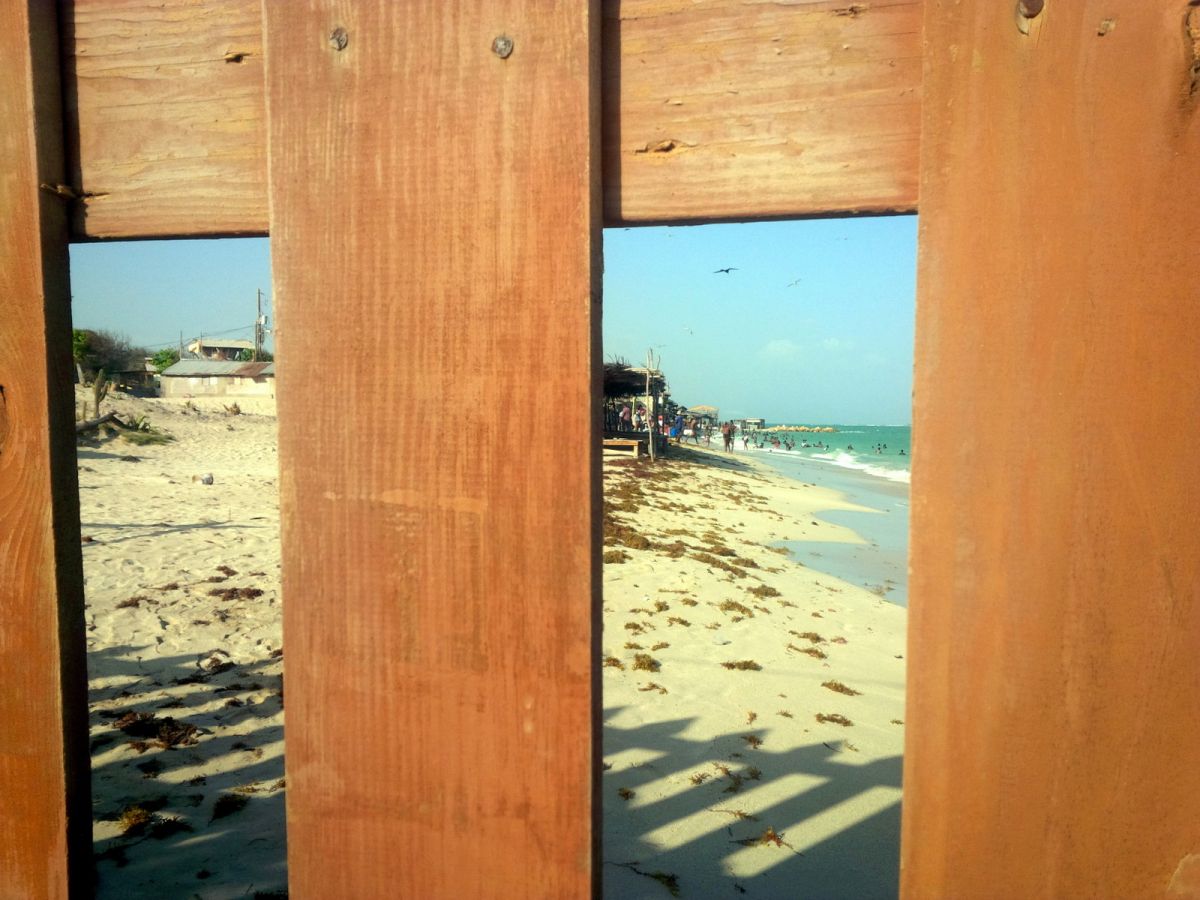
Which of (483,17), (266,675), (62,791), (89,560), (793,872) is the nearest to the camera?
(483,17)

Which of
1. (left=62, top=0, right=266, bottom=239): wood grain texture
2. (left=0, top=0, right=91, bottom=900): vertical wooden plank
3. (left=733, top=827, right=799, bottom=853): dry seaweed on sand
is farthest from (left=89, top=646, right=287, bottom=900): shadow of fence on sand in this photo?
(left=62, top=0, right=266, bottom=239): wood grain texture

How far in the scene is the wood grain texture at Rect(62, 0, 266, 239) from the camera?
3.15ft

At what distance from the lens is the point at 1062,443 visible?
77 cm

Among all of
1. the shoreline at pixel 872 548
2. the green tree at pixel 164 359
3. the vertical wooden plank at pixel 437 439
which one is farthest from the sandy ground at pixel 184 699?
the green tree at pixel 164 359

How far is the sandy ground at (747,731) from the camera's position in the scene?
3139mm

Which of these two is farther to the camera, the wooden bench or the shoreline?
the wooden bench

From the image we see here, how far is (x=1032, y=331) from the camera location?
2.52 feet

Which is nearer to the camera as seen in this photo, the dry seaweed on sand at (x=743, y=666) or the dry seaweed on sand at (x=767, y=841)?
the dry seaweed on sand at (x=767, y=841)

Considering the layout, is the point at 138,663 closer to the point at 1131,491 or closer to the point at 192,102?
the point at 192,102

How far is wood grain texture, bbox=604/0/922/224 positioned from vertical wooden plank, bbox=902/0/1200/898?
6cm

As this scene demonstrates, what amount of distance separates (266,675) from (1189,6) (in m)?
5.71

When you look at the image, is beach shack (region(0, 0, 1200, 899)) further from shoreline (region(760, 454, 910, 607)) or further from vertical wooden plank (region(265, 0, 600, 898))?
shoreline (region(760, 454, 910, 607))

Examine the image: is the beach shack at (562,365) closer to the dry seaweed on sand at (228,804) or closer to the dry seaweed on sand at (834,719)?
the dry seaweed on sand at (228,804)

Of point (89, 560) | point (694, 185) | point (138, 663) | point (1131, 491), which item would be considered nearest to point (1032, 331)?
point (1131, 491)
